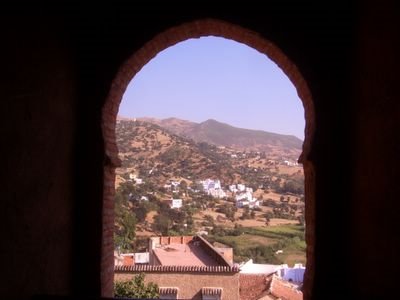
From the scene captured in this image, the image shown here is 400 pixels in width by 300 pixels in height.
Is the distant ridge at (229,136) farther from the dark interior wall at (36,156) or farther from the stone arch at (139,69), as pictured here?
the dark interior wall at (36,156)

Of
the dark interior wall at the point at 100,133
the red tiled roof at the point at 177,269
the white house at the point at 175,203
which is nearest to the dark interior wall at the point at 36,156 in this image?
the dark interior wall at the point at 100,133

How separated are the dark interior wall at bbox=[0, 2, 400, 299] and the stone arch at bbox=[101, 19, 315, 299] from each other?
0.24 feet

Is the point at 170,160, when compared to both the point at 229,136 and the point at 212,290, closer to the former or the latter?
the point at 229,136

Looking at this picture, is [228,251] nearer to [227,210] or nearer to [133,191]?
[133,191]

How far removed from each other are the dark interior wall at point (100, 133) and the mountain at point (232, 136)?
2839 inches

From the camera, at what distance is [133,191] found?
41500 millimetres

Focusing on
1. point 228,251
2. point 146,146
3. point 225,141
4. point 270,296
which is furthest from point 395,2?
point 225,141

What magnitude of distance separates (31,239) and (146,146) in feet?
166

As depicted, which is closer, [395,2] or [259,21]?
[395,2]

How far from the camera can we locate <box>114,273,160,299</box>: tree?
14.2 meters

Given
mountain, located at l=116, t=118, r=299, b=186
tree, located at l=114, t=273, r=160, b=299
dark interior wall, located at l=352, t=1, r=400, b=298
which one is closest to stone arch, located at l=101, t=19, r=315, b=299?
dark interior wall, located at l=352, t=1, r=400, b=298

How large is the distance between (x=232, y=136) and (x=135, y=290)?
234 feet

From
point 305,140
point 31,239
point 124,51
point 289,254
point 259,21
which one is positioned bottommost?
point 289,254

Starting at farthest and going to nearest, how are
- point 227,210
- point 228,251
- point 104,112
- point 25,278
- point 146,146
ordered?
point 146,146 → point 227,210 → point 228,251 → point 104,112 → point 25,278
